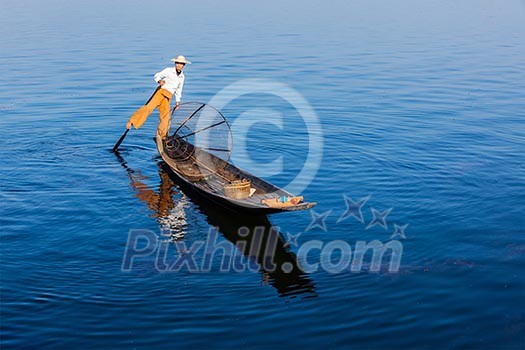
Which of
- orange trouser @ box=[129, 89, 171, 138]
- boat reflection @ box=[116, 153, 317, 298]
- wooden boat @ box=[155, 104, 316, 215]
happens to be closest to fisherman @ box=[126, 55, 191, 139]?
orange trouser @ box=[129, 89, 171, 138]

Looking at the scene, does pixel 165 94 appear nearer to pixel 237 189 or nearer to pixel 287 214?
pixel 237 189

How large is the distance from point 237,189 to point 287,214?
1426mm

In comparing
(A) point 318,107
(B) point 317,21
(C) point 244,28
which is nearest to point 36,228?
(A) point 318,107

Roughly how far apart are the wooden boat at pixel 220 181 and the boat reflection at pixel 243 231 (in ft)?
1.14

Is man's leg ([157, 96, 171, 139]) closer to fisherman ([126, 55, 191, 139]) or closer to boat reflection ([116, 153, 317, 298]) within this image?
fisherman ([126, 55, 191, 139])

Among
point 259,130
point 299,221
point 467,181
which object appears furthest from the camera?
point 259,130

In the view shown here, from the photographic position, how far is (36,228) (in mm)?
14414

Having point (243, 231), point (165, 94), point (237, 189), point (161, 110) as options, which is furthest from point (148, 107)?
point (243, 231)

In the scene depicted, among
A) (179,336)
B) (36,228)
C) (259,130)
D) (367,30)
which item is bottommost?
(179,336)

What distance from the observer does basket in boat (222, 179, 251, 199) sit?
14.9 m

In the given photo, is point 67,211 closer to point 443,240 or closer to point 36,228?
point 36,228

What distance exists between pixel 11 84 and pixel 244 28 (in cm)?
2123

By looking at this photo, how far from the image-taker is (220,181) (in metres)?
16.9

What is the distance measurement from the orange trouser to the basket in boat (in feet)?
15.3
